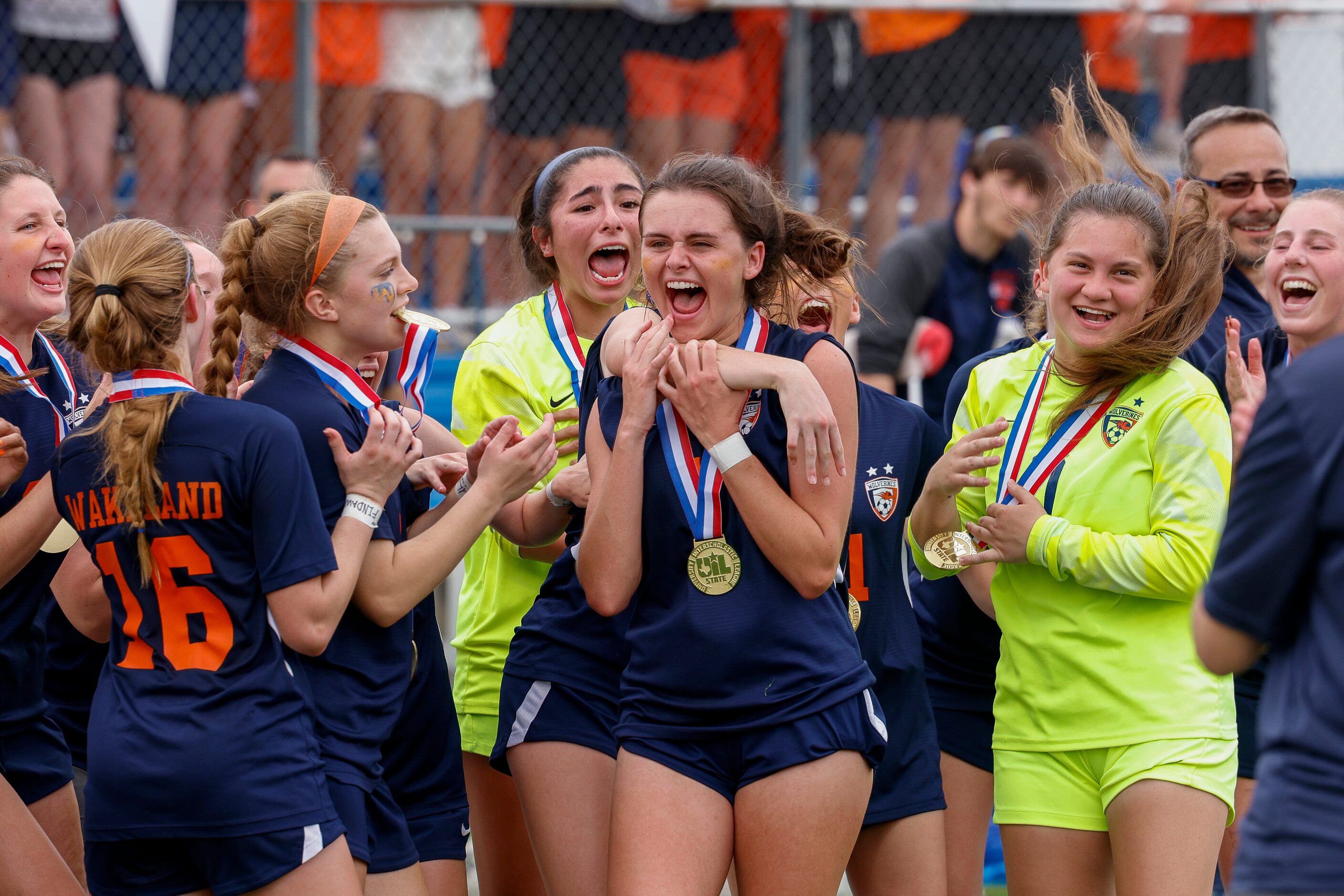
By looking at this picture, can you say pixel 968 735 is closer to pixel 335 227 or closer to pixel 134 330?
pixel 335 227

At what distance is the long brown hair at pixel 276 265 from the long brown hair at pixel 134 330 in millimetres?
155

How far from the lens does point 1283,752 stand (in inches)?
89.3

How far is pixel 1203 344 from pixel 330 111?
188 inches

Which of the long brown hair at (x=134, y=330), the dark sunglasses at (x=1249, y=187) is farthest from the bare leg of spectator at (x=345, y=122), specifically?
the long brown hair at (x=134, y=330)

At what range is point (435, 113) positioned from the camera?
7598 millimetres

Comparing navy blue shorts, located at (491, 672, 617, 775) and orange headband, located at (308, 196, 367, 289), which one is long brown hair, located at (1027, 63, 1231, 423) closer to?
navy blue shorts, located at (491, 672, 617, 775)

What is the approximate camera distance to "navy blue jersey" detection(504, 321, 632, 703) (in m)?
3.59

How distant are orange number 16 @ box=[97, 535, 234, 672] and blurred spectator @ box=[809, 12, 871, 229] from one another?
5.36 m

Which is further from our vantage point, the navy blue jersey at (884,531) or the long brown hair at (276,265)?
the navy blue jersey at (884,531)

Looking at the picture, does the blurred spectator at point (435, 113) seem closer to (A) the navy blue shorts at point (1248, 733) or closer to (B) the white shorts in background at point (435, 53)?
(B) the white shorts in background at point (435, 53)

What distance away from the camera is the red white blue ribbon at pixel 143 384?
3.00 metres

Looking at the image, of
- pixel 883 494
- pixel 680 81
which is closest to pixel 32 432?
pixel 883 494

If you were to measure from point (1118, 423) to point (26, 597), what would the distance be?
270cm

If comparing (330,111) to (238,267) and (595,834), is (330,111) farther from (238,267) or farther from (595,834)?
(595,834)
